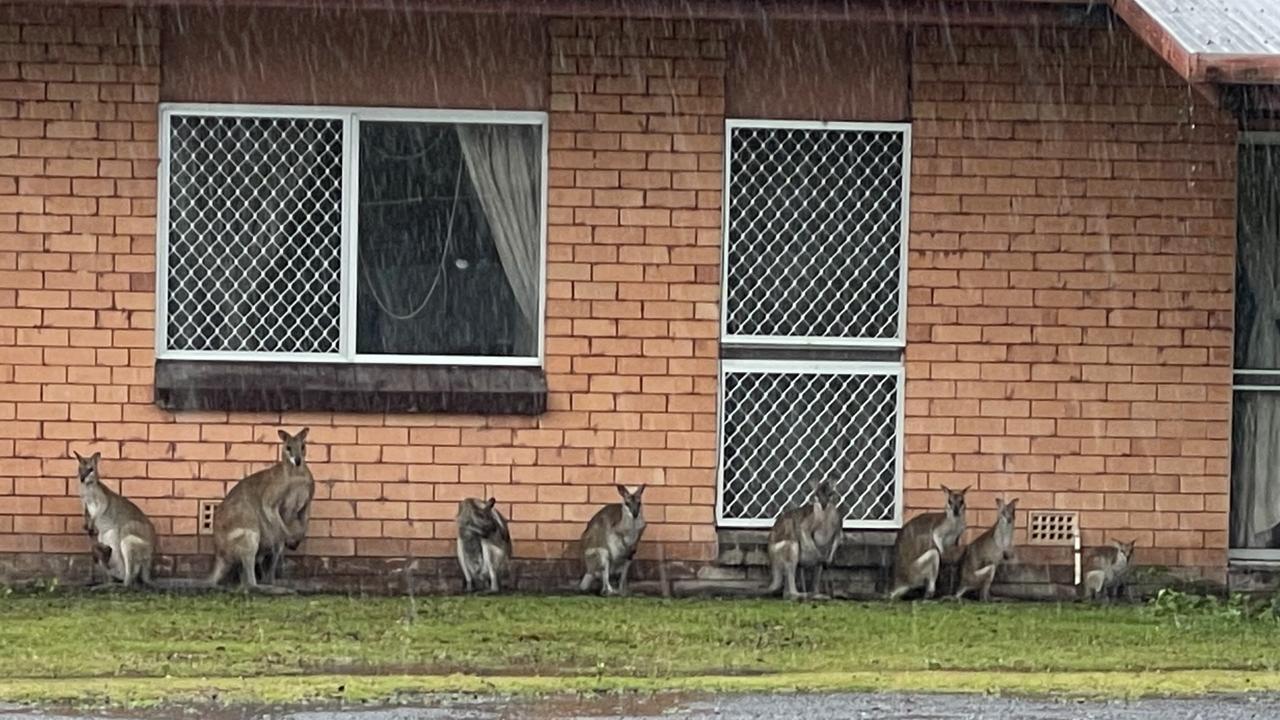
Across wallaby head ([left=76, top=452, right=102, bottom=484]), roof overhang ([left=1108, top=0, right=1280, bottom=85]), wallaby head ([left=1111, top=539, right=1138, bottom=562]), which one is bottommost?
wallaby head ([left=1111, top=539, right=1138, bottom=562])

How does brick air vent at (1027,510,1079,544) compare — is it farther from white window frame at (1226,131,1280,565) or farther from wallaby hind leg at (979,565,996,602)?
white window frame at (1226,131,1280,565)

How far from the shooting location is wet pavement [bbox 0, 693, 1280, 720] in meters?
9.65

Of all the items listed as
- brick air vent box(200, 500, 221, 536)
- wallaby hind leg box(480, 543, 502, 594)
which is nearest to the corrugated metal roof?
wallaby hind leg box(480, 543, 502, 594)

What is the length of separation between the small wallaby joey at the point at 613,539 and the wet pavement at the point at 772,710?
3657 mm

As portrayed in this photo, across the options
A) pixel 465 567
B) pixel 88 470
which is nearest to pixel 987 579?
pixel 465 567

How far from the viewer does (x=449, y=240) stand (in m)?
14.3

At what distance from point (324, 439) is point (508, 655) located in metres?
2.92

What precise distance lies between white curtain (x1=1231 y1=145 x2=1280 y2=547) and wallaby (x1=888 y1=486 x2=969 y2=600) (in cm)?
189

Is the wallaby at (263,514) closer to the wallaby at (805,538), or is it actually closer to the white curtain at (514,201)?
the white curtain at (514,201)

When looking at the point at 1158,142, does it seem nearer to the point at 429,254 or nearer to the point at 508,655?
the point at 429,254

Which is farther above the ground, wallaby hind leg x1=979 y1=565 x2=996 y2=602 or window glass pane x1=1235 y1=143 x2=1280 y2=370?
window glass pane x1=1235 y1=143 x2=1280 y2=370

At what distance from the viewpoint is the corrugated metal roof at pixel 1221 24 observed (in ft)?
40.4

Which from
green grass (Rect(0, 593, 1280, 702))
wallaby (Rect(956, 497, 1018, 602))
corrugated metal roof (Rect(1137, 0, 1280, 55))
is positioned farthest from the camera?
wallaby (Rect(956, 497, 1018, 602))

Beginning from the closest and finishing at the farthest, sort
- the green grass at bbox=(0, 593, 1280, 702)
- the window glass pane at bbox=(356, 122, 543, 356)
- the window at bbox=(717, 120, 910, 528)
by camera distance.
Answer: the green grass at bbox=(0, 593, 1280, 702)
the window glass pane at bbox=(356, 122, 543, 356)
the window at bbox=(717, 120, 910, 528)
